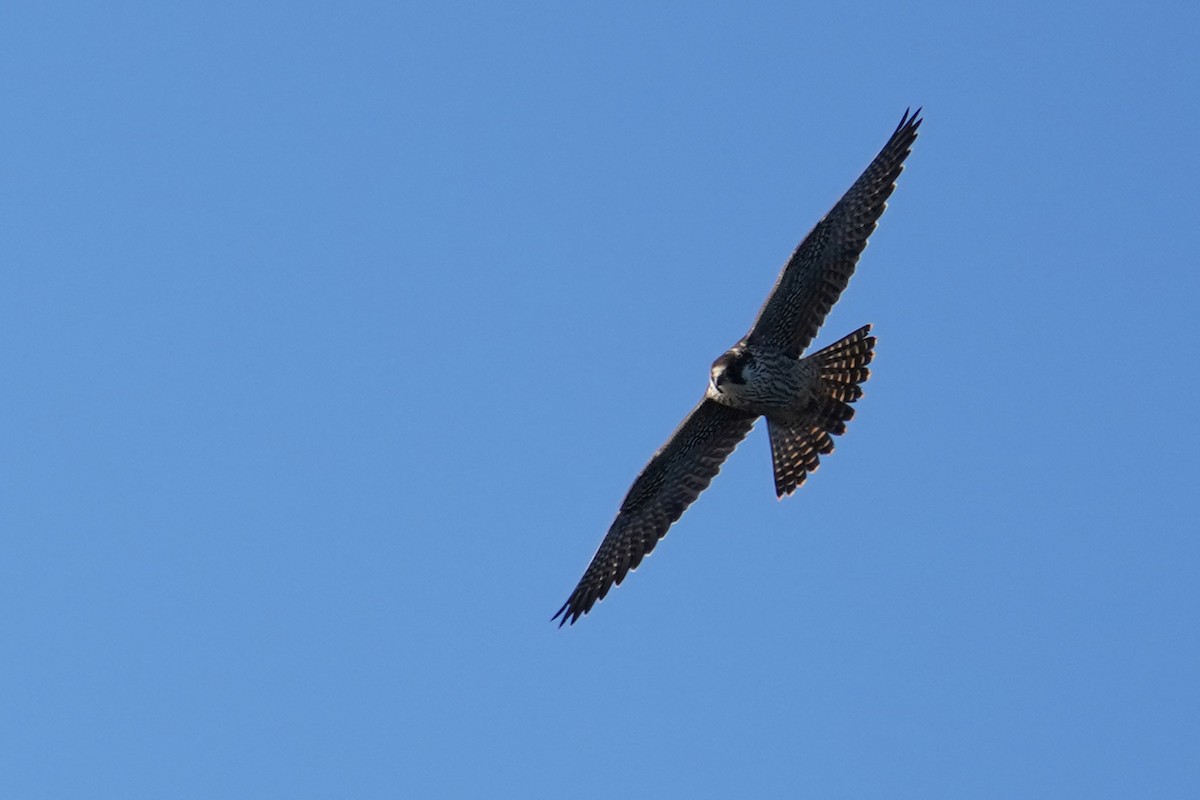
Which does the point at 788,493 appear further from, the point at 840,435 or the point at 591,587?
the point at 591,587

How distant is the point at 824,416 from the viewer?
17.9m

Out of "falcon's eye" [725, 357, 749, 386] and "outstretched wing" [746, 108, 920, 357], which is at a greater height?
"outstretched wing" [746, 108, 920, 357]

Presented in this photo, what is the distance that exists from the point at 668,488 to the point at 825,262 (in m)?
2.46

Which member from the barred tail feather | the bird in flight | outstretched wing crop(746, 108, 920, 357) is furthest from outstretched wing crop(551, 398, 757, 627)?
outstretched wing crop(746, 108, 920, 357)

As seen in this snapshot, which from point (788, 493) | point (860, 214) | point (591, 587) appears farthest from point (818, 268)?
point (591, 587)

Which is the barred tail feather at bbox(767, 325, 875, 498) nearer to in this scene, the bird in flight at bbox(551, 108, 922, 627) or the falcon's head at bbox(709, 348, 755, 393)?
the bird in flight at bbox(551, 108, 922, 627)

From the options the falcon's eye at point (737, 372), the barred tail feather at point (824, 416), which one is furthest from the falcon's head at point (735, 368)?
the barred tail feather at point (824, 416)

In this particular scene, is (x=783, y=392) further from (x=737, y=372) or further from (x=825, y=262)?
(x=825, y=262)

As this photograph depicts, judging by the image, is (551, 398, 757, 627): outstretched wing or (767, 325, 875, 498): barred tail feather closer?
(767, 325, 875, 498): barred tail feather

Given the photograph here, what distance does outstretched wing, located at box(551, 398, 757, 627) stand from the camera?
721 inches

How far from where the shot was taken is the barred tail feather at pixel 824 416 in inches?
697

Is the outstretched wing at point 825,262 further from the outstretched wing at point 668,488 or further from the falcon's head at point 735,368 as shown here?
the outstretched wing at point 668,488

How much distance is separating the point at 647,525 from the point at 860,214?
3.28 m

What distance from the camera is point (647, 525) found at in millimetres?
18422
